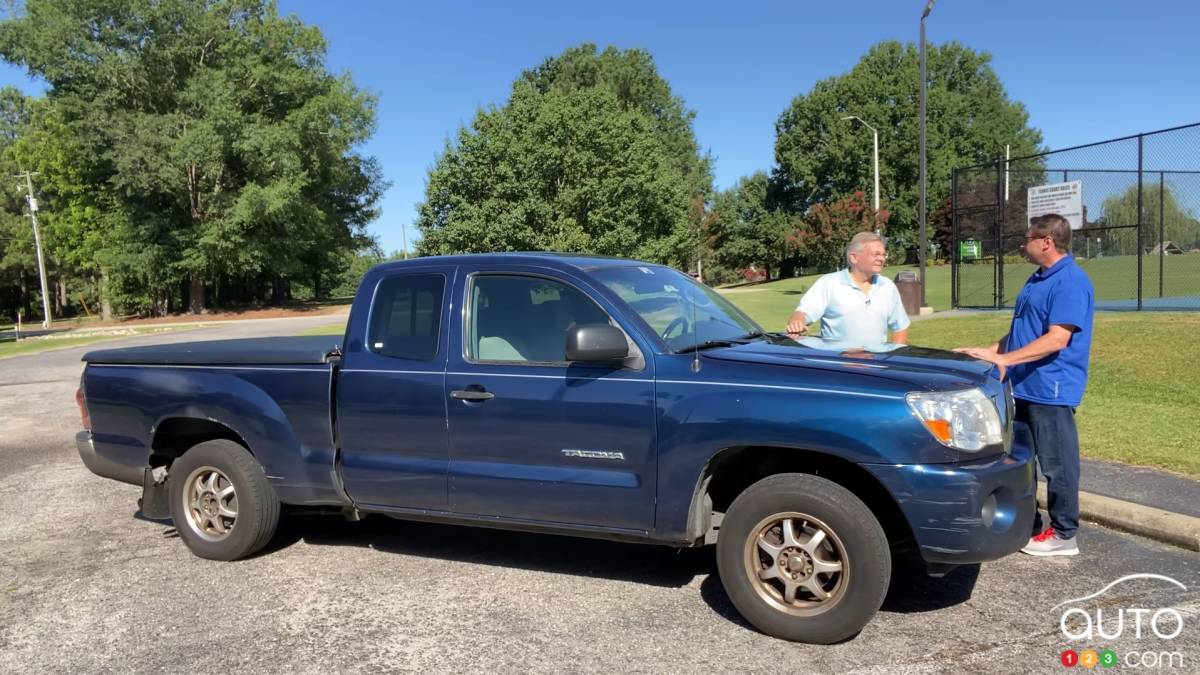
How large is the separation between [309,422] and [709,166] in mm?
68706

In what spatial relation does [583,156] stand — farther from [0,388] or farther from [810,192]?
[810,192]

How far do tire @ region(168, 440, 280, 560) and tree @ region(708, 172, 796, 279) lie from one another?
221 feet

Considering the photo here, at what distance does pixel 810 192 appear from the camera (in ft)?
228

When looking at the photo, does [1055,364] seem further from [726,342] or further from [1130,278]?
[1130,278]

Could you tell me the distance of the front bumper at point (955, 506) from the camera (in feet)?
11.1

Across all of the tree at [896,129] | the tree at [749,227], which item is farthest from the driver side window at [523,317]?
the tree at [749,227]

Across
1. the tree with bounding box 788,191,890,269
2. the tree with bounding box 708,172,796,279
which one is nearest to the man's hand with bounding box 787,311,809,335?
the tree with bounding box 788,191,890,269

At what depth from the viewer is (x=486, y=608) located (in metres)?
4.17

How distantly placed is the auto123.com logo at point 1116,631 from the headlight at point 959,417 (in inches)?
38.2

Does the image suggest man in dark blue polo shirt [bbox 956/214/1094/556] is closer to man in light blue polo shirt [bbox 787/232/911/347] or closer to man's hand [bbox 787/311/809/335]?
man in light blue polo shirt [bbox 787/232/911/347]

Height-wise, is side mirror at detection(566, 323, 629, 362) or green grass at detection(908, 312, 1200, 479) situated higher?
side mirror at detection(566, 323, 629, 362)

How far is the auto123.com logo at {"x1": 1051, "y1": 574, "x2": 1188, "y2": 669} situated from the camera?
11.2 ft

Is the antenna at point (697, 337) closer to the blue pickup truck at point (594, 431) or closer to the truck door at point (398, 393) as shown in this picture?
the blue pickup truck at point (594, 431)

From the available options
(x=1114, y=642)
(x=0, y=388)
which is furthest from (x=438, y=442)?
(x=0, y=388)
